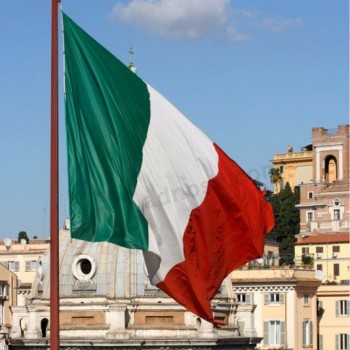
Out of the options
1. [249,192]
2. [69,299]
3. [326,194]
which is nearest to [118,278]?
[69,299]

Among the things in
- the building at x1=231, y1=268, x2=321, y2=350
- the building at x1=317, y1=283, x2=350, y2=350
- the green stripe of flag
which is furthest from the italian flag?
the building at x1=317, y1=283, x2=350, y2=350

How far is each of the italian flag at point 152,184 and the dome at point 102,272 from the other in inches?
1944

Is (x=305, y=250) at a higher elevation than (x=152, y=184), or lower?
higher

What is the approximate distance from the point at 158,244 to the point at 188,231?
1.48 ft

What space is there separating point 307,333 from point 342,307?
3415mm

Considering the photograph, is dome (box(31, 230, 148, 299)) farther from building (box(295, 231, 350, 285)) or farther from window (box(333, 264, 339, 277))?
window (box(333, 264, 339, 277))

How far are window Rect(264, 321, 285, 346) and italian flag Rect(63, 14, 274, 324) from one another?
58456 mm

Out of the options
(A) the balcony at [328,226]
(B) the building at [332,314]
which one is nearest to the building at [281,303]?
(B) the building at [332,314]

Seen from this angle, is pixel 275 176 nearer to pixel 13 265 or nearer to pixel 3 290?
pixel 13 265

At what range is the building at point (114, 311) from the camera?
68000mm

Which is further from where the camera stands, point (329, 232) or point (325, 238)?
point (329, 232)

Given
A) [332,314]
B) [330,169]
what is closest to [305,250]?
[332,314]

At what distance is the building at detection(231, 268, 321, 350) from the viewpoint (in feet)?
254

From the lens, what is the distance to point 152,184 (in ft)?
58.0
